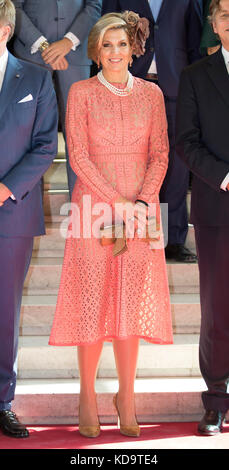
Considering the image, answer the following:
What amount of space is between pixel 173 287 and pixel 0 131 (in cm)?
161

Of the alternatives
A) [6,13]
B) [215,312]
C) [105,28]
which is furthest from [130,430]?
[6,13]

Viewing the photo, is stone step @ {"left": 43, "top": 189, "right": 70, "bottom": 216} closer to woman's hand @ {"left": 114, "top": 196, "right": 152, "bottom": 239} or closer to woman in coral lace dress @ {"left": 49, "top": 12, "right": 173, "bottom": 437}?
woman in coral lace dress @ {"left": 49, "top": 12, "right": 173, "bottom": 437}

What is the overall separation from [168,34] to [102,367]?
1849 millimetres

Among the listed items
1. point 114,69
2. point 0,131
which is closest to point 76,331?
point 0,131

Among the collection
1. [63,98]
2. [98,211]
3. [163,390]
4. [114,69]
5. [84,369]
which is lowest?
[163,390]

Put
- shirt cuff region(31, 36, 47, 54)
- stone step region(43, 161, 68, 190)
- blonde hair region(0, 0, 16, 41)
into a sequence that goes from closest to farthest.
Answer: blonde hair region(0, 0, 16, 41) → shirt cuff region(31, 36, 47, 54) → stone step region(43, 161, 68, 190)

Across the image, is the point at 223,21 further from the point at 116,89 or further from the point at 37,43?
the point at 37,43

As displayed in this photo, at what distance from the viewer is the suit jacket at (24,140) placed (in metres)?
3.37

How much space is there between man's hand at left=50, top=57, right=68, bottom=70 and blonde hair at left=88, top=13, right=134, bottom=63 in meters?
0.82

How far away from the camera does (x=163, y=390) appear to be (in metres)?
3.78

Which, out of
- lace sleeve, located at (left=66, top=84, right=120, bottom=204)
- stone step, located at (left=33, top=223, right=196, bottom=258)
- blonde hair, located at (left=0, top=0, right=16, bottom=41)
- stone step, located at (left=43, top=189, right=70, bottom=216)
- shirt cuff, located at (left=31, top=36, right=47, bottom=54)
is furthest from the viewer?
stone step, located at (left=43, top=189, right=70, bottom=216)

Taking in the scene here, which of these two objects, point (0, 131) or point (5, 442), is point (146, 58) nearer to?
point (0, 131)

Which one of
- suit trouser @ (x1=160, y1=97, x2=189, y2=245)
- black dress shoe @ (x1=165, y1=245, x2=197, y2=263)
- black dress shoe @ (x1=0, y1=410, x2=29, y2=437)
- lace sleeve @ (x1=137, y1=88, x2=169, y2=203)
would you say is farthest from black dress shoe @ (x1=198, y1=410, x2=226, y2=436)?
suit trouser @ (x1=160, y1=97, x2=189, y2=245)

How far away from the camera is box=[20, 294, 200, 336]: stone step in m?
4.22
